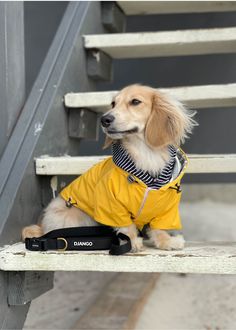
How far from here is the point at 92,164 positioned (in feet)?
6.24

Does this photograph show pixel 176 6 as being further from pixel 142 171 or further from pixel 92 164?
pixel 142 171

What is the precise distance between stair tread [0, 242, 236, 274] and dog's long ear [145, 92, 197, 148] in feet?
1.30

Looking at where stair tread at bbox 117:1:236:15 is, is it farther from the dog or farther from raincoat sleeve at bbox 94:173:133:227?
raincoat sleeve at bbox 94:173:133:227

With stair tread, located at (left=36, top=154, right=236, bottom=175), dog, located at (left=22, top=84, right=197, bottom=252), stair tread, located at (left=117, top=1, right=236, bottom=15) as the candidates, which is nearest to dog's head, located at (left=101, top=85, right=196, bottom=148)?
dog, located at (left=22, top=84, right=197, bottom=252)

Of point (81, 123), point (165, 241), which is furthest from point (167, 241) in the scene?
point (81, 123)

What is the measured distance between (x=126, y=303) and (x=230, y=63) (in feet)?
6.15

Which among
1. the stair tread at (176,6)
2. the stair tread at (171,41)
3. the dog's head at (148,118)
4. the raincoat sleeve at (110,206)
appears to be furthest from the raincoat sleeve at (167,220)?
the stair tread at (176,6)

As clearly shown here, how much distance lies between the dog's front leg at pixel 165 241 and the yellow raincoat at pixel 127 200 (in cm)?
3

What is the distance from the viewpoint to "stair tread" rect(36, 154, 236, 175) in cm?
176

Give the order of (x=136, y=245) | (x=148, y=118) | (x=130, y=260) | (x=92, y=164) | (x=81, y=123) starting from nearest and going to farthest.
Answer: (x=130, y=260) → (x=136, y=245) → (x=148, y=118) → (x=92, y=164) → (x=81, y=123)

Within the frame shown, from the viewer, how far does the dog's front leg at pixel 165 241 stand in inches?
63.5

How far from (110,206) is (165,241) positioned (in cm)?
22

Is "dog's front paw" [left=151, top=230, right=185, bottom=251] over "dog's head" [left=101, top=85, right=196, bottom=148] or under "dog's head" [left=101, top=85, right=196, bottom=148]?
under

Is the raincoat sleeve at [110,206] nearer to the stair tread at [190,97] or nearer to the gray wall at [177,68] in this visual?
the stair tread at [190,97]
